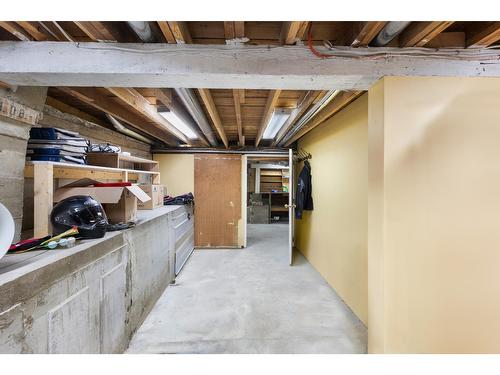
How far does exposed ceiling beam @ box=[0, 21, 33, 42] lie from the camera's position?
1.15 m

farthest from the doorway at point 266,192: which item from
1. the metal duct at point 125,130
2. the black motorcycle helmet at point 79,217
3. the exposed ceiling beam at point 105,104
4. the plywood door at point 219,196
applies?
the black motorcycle helmet at point 79,217

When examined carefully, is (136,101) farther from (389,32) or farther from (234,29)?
(389,32)

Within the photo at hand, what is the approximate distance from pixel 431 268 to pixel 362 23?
1.46 meters

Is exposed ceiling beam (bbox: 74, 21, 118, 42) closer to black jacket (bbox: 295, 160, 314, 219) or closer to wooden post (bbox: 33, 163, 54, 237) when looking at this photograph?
wooden post (bbox: 33, 163, 54, 237)

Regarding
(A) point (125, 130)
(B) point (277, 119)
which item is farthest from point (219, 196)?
(B) point (277, 119)

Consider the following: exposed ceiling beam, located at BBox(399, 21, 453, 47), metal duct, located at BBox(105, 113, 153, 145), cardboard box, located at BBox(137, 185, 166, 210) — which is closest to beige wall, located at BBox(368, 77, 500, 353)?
exposed ceiling beam, located at BBox(399, 21, 453, 47)

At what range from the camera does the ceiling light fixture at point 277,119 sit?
101 inches

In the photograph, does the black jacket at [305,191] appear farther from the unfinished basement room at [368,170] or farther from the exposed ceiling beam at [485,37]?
the exposed ceiling beam at [485,37]

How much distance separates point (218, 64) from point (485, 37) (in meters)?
1.49

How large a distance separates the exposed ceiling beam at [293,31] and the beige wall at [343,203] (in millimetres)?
1244

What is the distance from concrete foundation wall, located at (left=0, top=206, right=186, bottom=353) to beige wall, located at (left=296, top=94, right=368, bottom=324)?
219 cm

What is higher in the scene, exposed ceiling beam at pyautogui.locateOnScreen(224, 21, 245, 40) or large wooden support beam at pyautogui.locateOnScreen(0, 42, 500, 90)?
exposed ceiling beam at pyautogui.locateOnScreen(224, 21, 245, 40)

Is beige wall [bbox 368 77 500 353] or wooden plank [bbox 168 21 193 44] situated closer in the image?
wooden plank [bbox 168 21 193 44]

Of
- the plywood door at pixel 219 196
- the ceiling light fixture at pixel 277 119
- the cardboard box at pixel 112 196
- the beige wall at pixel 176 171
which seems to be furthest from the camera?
the beige wall at pixel 176 171
